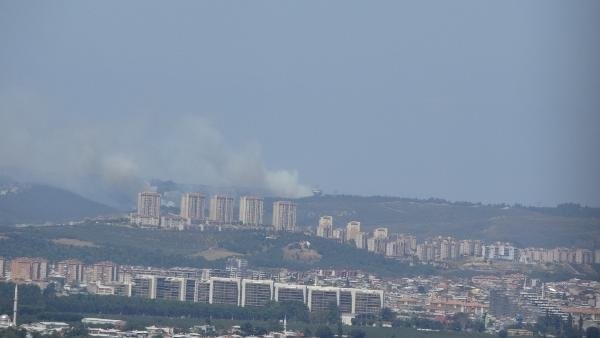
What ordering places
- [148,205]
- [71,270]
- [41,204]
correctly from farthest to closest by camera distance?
[41,204] → [148,205] → [71,270]

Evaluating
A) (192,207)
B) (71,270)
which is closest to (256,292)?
(71,270)

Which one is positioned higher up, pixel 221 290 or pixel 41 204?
pixel 41 204

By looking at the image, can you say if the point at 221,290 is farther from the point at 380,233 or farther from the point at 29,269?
the point at 380,233

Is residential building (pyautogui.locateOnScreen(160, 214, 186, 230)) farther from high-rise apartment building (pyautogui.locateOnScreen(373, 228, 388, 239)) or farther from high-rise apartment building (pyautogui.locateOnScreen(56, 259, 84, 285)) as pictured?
high-rise apartment building (pyautogui.locateOnScreen(56, 259, 84, 285))

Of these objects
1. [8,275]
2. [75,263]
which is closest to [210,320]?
[8,275]

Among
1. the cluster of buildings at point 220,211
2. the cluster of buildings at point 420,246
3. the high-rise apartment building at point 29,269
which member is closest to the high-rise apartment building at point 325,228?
the cluster of buildings at point 420,246

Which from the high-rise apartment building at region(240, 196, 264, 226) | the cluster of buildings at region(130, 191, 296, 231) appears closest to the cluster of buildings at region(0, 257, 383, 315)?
the cluster of buildings at region(130, 191, 296, 231)

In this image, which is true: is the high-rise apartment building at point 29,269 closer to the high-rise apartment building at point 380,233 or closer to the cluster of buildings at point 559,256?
the cluster of buildings at point 559,256
